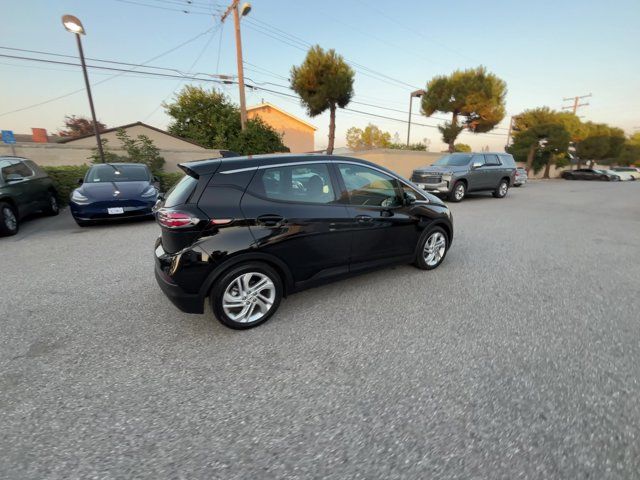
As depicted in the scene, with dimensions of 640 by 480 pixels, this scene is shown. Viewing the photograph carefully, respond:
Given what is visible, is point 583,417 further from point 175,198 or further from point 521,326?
point 175,198

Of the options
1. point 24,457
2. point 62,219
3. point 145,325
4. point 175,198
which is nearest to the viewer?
point 24,457

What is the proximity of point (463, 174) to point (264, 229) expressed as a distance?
1031 cm

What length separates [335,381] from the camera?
2139mm

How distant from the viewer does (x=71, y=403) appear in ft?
6.39

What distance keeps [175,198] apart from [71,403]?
1671 millimetres

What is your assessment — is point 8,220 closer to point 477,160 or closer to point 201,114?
point 477,160

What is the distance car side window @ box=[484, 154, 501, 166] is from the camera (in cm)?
1166

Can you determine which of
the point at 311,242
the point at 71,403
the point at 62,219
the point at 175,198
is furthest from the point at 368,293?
the point at 62,219

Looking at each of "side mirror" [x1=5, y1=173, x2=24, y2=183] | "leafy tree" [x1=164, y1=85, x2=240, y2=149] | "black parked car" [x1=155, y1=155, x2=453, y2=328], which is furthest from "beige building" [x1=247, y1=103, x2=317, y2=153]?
"black parked car" [x1=155, y1=155, x2=453, y2=328]

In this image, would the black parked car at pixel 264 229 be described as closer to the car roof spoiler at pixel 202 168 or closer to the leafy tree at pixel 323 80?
the car roof spoiler at pixel 202 168

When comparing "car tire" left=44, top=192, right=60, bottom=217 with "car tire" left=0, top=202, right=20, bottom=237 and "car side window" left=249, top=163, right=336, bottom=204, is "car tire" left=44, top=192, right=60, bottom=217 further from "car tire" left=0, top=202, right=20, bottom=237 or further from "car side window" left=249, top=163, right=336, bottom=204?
"car side window" left=249, top=163, right=336, bottom=204

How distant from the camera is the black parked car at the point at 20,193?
592 centimetres

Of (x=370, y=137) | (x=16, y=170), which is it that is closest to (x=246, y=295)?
(x=16, y=170)

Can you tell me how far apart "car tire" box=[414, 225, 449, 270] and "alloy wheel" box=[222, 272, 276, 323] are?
2.18m
